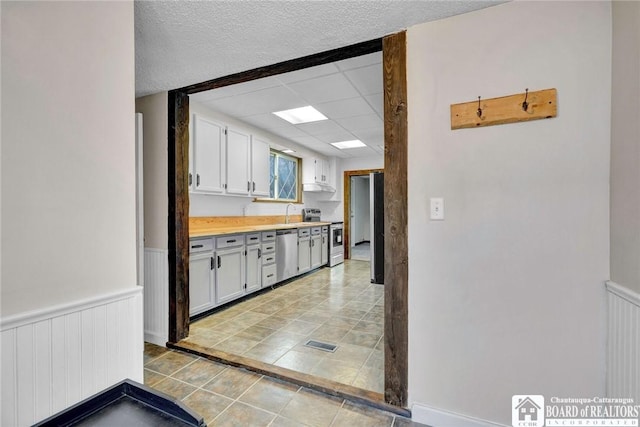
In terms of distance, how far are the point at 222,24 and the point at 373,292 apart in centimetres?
359

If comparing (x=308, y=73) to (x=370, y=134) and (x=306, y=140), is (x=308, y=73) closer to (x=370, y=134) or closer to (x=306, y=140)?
(x=370, y=134)

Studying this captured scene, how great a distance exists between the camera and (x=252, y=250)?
3830mm

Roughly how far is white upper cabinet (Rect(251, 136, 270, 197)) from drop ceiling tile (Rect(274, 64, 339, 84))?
5.61ft

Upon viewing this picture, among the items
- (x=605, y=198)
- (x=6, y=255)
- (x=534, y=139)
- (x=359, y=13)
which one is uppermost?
(x=359, y=13)

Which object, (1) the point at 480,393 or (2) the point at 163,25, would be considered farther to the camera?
(2) the point at 163,25

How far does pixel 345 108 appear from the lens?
3.49 metres

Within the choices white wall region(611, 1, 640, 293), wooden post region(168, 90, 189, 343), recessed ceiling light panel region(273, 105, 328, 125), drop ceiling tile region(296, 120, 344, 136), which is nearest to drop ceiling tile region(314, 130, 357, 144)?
drop ceiling tile region(296, 120, 344, 136)

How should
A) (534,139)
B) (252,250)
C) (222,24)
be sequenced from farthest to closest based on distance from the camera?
1. (252,250)
2. (222,24)
3. (534,139)

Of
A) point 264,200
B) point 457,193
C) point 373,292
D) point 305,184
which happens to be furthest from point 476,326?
point 305,184

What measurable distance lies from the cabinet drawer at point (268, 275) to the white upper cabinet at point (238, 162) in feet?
3.59

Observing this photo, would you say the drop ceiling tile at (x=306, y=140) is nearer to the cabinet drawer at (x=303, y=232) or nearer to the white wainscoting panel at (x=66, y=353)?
the cabinet drawer at (x=303, y=232)

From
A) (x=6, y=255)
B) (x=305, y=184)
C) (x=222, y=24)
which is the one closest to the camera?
(x=6, y=255)

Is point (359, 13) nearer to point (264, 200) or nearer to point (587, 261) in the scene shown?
point (587, 261)

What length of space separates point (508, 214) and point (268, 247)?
317 cm
